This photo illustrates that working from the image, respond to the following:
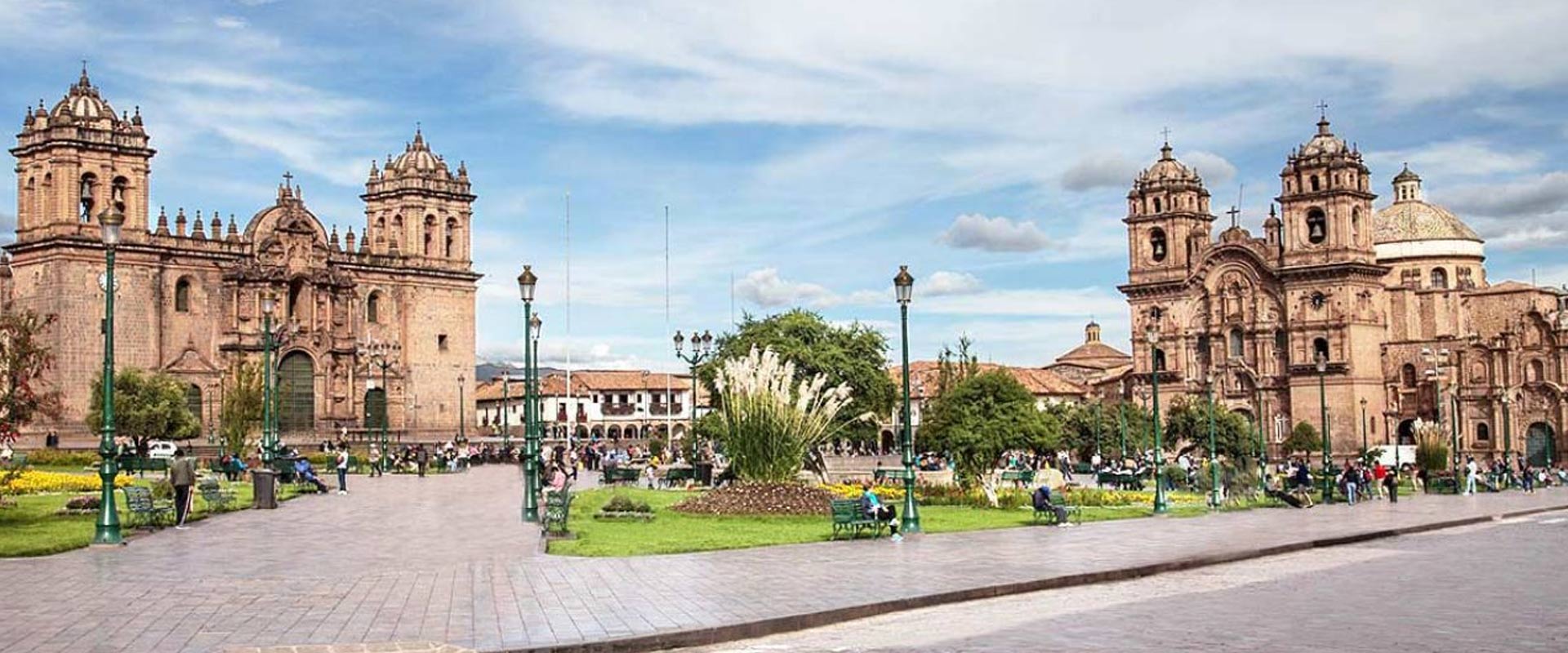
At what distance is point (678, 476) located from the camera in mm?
41438

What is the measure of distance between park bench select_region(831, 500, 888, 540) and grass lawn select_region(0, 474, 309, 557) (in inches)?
397

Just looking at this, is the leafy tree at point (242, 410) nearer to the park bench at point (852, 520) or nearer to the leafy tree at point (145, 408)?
the leafy tree at point (145, 408)

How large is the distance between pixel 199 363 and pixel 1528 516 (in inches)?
2157

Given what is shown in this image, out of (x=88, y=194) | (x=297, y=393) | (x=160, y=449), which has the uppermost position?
(x=88, y=194)

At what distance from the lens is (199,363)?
2677 inches

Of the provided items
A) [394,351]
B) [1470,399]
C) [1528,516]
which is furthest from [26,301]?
[1470,399]

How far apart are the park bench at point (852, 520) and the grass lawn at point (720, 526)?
0.30 m

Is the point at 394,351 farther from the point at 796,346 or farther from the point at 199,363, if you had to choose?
the point at 796,346

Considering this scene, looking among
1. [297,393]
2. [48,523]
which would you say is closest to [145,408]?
[297,393]

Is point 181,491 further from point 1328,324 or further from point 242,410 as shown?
point 1328,324

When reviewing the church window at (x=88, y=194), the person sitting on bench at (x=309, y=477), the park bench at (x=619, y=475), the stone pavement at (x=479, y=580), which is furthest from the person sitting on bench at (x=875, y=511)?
the church window at (x=88, y=194)

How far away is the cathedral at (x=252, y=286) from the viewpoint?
63719 mm

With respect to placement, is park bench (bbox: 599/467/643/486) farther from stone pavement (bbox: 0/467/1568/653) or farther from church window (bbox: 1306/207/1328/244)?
church window (bbox: 1306/207/1328/244)

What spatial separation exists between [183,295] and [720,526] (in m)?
51.2
